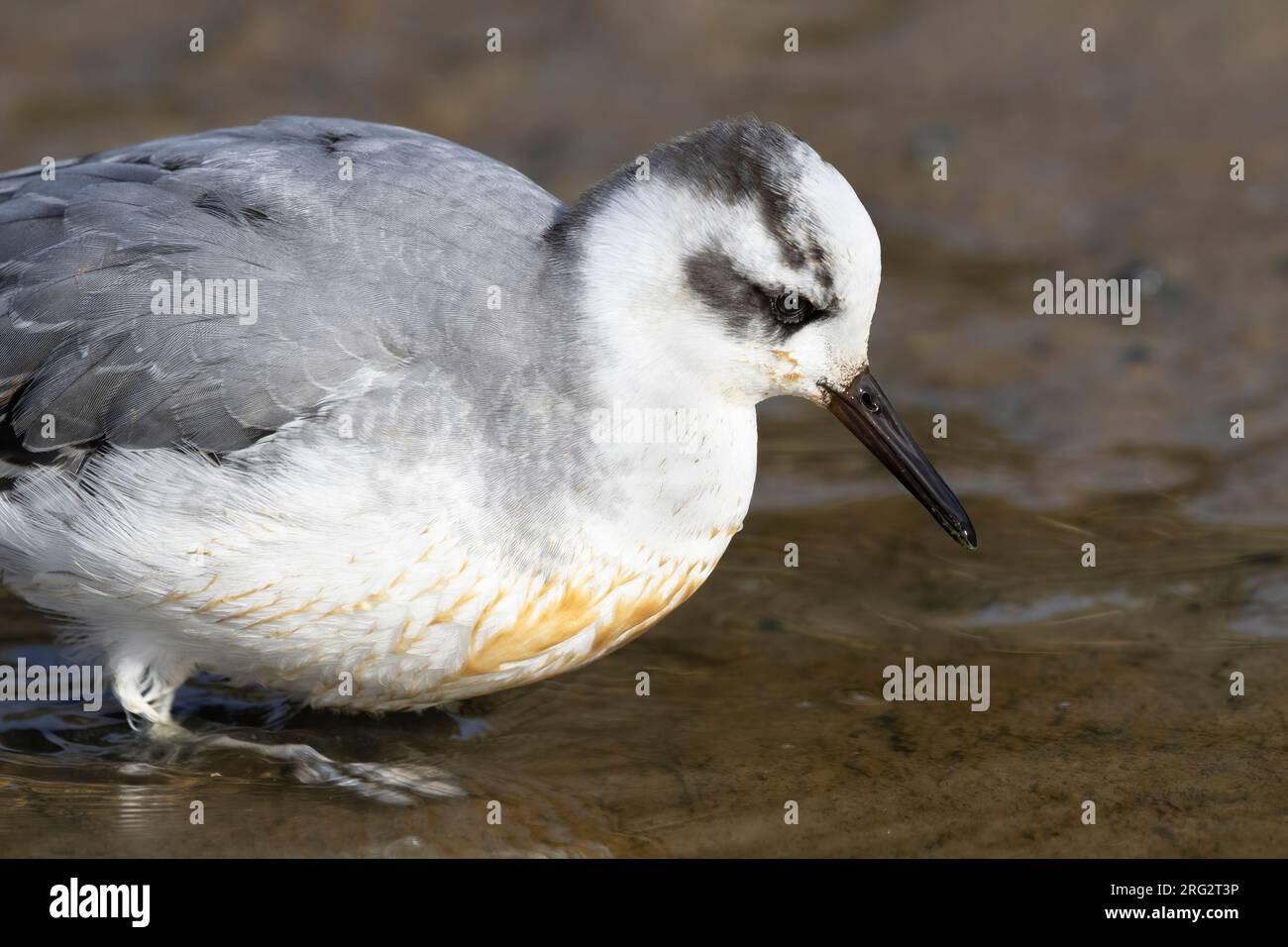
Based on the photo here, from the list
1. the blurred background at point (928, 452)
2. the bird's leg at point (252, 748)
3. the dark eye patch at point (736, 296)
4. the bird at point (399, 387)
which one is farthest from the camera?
the bird's leg at point (252, 748)

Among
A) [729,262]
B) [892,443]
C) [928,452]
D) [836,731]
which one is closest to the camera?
[729,262]

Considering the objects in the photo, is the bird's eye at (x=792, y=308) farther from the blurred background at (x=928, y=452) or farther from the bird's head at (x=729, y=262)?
the blurred background at (x=928, y=452)

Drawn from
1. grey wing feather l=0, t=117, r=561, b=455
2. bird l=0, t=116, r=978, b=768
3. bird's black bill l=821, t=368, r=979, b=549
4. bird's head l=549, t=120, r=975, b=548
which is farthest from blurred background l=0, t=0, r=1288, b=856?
bird's head l=549, t=120, r=975, b=548

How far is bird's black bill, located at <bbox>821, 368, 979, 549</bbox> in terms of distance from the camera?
239 inches

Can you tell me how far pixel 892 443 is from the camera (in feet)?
20.4

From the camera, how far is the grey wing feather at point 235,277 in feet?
18.4

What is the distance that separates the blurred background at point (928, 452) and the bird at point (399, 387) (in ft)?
2.01

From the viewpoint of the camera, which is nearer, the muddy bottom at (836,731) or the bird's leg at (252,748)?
the muddy bottom at (836,731)

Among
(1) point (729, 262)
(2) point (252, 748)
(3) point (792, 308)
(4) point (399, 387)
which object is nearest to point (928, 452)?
(3) point (792, 308)

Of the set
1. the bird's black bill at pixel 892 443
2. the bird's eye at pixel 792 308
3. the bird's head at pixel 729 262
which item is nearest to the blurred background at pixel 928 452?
the bird's black bill at pixel 892 443

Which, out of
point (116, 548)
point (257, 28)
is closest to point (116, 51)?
point (257, 28)

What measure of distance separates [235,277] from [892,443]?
2356 millimetres

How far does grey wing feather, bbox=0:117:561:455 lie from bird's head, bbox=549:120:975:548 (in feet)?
1.08

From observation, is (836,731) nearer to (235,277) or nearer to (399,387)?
(399,387)
